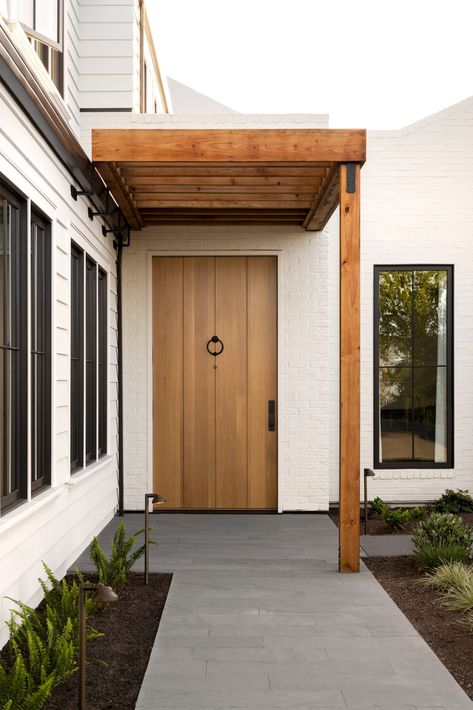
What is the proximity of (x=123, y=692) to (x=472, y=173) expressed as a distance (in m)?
6.59

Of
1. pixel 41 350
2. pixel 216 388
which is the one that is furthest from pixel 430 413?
pixel 41 350

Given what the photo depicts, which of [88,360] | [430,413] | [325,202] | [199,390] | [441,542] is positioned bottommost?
[441,542]

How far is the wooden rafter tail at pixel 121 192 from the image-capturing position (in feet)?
18.9

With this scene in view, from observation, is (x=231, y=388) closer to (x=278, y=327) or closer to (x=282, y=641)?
(x=278, y=327)

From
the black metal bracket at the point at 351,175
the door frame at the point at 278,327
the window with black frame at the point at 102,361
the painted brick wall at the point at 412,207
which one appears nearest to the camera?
the black metal bracket at the point at 351,175

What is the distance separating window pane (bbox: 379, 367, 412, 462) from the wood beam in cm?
350

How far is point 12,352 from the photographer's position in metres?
4.24

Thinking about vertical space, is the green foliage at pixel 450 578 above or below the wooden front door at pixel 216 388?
below

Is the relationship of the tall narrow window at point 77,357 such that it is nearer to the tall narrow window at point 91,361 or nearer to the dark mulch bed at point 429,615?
the tall narrow window at point 91,361

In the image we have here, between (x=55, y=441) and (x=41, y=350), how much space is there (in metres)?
0.60

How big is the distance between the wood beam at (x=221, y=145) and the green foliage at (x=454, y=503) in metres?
4.04

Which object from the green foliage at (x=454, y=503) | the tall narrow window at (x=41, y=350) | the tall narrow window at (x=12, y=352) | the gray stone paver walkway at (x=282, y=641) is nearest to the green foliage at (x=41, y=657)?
the gray stone paver walkway at (x=282, y=641)

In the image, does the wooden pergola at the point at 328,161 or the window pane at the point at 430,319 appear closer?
the wooden pergola at the point at 328,161

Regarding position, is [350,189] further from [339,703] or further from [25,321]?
[339,703]
